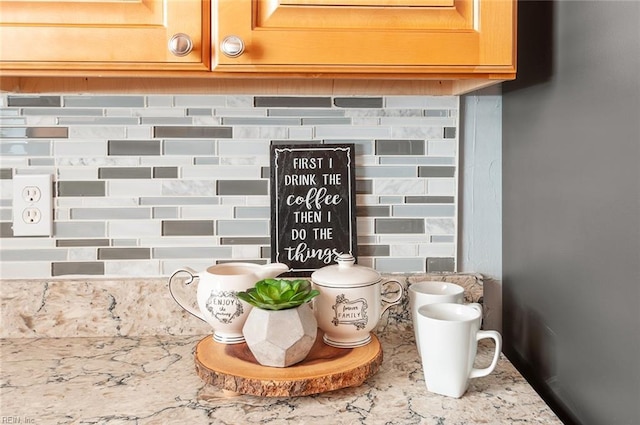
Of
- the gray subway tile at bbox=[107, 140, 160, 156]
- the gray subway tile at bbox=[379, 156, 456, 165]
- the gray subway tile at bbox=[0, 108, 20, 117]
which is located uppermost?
the gray subway tile at bbox=[0, 108, 20, 117]

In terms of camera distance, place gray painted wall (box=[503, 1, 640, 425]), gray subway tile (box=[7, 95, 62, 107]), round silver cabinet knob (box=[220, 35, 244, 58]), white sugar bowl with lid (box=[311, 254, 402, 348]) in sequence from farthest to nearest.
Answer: gray subway tile (box=[7, 95, 62, 107]) → white sugar bowl with lid (box=[311, 254, 402, 348]) → round silver cabinet knob (box=[220, 35, 244, 58]) → gray painted wall (box=[503, 1, 640, 425])

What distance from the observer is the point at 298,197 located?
118 cm

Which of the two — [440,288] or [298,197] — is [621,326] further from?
[298,197]

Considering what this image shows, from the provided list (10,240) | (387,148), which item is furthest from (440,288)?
(10,240)

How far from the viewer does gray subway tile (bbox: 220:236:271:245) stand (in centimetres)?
120

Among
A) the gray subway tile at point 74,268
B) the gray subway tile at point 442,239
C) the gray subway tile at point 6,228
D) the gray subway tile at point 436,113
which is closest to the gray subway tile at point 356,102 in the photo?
the gray subway tile at point 436,113

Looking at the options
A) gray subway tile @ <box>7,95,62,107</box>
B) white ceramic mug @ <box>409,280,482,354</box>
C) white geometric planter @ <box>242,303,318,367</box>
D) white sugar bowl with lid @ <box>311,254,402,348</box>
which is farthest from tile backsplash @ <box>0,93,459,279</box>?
white geometric planter @ <box>242,303,318,367</box>

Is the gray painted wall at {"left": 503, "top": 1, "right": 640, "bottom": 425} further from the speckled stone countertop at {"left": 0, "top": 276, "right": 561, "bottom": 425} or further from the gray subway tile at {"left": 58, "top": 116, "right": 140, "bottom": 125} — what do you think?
the gray subway tile at {"left": 58, "top": 116, "right": 140, "bottom": 125}

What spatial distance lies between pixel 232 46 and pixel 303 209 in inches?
17.4

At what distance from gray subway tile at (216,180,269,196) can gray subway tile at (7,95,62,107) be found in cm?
39

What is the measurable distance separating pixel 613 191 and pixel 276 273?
1.87 feet

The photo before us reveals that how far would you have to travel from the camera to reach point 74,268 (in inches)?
46.6

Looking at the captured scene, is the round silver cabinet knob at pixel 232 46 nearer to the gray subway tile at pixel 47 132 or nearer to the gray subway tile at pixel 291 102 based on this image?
the gray subway tile at pixel 291 102

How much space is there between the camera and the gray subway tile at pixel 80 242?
118cm
